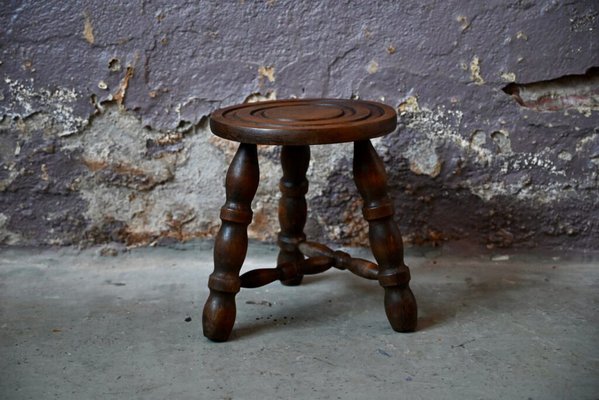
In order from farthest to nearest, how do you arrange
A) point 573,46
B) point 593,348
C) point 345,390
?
point 573,46 → point 593,348 → point 345,390

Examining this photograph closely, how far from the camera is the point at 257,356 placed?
6.59ft

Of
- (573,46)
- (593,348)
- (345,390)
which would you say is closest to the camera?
(345,390)

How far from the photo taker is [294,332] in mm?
2150

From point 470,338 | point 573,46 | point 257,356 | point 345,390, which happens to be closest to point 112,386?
point 257,356

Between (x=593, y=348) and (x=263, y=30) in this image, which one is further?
(x=263, y=30)

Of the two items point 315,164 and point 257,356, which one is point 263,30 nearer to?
point 315,164

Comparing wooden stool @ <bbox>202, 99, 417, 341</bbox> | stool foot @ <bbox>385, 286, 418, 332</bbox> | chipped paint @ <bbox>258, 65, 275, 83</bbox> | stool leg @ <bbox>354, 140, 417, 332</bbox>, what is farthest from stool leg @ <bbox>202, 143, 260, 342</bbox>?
chipped paint @ <bbox>258, 65, 275, 83</bbox>

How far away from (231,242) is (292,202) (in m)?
0.36

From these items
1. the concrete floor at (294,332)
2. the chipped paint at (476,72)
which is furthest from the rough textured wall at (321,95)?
the concrete floor at (294,332)

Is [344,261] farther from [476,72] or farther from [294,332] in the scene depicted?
[476,72]

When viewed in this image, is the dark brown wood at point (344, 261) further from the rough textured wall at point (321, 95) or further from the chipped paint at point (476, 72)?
the chipped paint at point (476, 72)

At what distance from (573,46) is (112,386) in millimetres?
1593

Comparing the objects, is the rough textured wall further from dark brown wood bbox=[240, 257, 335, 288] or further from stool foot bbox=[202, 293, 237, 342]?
stool foot bbox=[202, 293, 237, 342]

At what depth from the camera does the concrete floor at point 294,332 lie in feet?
6.08
